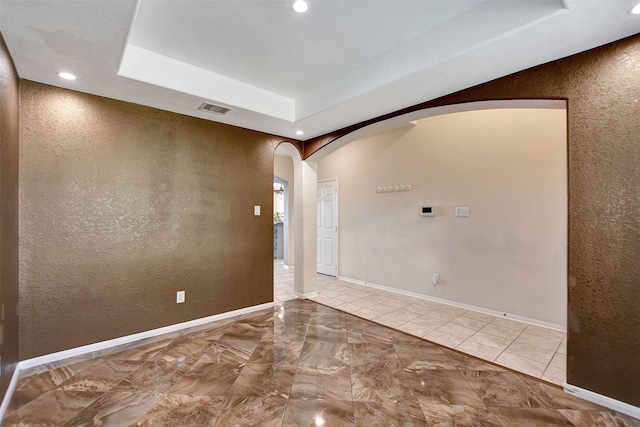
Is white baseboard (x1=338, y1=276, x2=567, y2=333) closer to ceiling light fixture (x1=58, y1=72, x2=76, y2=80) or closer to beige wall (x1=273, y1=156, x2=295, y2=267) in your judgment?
beige wall (x1=273, y1=156, x2=295, y2=267)

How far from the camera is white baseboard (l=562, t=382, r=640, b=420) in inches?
68.6

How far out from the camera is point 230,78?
111 inches

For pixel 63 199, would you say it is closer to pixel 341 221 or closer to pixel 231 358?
pixel 231 358

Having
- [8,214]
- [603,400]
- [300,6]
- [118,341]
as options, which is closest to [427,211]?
[603,400]

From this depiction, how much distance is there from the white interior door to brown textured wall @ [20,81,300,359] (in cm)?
230

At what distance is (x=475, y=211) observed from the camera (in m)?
3.80

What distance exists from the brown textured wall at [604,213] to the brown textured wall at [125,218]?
3.15m

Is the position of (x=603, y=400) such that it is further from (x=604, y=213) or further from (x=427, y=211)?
(x=427, y=211)

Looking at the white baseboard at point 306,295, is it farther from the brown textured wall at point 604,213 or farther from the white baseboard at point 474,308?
the brown textured wall at point 604,213

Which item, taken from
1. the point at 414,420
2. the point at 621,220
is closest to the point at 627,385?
the point at 621,220

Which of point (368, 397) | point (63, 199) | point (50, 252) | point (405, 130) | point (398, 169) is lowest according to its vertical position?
point (368, 397)

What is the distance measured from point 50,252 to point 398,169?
436 cm

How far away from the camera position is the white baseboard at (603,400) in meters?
1.74

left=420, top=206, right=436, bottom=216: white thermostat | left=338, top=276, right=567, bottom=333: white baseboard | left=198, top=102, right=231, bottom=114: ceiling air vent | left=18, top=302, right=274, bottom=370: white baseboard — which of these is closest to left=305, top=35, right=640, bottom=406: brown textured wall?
left=338, top=276, right=567, bottom=333: white baseboard
